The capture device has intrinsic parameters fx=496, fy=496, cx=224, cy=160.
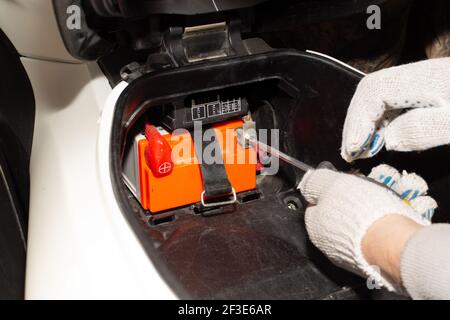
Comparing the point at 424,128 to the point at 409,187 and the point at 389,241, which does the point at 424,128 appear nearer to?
the point at 409,187

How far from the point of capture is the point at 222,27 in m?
0.82

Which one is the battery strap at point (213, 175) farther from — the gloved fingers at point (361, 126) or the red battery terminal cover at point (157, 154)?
the gloved fingers at point (361, 126)

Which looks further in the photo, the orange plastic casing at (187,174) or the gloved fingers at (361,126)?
the orange plastic casing at (187,174)

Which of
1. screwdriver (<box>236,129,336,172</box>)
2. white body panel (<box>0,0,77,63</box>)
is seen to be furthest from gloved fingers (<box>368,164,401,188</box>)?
white body panel (<box>0,0,77,63</box>)

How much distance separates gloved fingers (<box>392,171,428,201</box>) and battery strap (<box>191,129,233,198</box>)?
0.93 ft

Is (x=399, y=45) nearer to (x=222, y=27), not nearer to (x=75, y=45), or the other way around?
(x=222, y=27)

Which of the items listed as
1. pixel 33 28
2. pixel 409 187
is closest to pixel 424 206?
pixel 409 187

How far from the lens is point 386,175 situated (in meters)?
0.74

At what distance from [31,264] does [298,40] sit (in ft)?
2.96

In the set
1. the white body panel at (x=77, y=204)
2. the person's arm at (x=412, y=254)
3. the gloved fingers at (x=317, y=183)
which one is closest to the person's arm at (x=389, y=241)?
the person's arm at (x=412, y=254)

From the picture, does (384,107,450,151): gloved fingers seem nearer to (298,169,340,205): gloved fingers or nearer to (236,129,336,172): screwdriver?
(298,169,340,205): gloved fingers

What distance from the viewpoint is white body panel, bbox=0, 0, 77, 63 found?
75 centimetres

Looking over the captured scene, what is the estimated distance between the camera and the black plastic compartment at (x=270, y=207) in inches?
30.0
